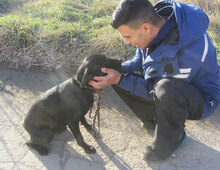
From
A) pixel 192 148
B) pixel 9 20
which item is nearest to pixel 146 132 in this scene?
pixel 192 148

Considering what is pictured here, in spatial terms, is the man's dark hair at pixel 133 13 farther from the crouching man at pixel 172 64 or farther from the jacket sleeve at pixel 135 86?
the jacket sleeve at pixel 135 86

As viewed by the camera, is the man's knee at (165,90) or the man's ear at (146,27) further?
the man's ear at (146,27)

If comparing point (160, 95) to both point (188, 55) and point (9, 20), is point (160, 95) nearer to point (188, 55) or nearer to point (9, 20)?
point (188, 55)

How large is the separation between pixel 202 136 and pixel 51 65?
122 inches

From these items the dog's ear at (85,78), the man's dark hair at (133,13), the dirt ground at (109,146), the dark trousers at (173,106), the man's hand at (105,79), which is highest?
the man's dark hair at (133,13)

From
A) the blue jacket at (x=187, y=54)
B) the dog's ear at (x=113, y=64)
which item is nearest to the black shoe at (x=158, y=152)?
the blue jacket at (x=187, y=54)

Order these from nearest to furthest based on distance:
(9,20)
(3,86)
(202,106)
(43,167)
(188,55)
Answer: (188,55)
(202,106)
(43,167)
(3,86)
(9,20)

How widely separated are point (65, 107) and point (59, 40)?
96.2 inches

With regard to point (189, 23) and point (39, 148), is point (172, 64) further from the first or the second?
point (39, 148)

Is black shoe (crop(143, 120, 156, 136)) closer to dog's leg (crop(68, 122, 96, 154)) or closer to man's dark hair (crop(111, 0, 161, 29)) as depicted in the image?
dog's leg (crop(68, 122, 96, 154))

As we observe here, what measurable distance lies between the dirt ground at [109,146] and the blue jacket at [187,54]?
601 mm

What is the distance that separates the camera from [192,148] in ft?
8.61

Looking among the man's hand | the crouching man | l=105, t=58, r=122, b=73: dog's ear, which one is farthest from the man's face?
the man's hand

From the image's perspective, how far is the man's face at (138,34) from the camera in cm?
227
